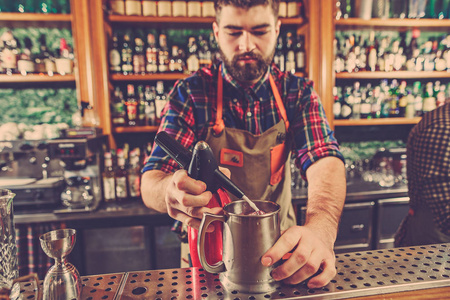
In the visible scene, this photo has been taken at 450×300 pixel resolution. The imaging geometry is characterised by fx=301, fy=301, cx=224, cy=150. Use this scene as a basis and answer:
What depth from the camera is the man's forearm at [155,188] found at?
985mm

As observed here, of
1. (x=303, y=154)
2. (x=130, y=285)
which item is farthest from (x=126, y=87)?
(x=130, y=285)

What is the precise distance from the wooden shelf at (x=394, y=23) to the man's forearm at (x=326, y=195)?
71.5 inches

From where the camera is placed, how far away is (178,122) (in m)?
1.28

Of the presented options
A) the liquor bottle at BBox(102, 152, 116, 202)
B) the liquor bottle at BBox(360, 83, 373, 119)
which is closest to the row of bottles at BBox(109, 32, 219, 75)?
the liquor bottle at BBox(102, 152, 116, 202)

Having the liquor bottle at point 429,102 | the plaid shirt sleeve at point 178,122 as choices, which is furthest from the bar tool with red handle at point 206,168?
the liquor bottle at point 429,102

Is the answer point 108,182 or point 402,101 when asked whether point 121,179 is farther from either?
point 402,101

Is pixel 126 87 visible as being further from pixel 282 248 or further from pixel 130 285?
pixel 282 248

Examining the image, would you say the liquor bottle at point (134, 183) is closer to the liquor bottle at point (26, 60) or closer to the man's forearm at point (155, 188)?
the liquor bottle at point (26, 60)

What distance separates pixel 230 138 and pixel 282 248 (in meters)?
0.76

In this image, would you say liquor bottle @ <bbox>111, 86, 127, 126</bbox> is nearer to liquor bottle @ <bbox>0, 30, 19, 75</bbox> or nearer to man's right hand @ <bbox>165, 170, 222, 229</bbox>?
liquor bottle @ <bbox>0, 30, 19, 75</bbox>

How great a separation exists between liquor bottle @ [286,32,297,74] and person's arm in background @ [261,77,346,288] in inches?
47.7

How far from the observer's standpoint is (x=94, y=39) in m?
2.24

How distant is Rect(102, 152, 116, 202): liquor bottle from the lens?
2.18 meters

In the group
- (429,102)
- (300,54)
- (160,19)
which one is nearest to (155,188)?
(160,19)
